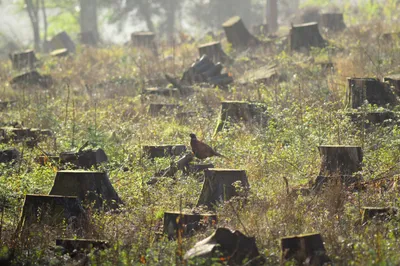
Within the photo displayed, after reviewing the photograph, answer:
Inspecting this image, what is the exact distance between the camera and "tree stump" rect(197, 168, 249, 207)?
8336mm

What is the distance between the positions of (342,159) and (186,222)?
2567 mm

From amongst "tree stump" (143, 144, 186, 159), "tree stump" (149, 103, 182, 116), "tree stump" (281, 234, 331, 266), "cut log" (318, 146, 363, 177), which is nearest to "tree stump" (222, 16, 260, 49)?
"tree stump" (149, 103, 182, 116)

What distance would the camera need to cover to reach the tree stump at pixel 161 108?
14.6 meters

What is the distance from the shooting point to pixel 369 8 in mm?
28750

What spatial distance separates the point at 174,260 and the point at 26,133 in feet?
22.5

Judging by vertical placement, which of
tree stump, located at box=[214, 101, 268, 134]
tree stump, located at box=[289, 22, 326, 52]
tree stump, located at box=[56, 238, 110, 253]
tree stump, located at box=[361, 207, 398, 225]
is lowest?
tree stump, located at box=[56, 238, 110, 253]

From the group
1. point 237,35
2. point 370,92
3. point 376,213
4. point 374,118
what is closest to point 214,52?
point 237,35

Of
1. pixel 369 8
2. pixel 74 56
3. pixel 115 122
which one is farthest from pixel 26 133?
pixel 369 8

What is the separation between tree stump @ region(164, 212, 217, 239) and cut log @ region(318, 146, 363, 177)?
216 cm

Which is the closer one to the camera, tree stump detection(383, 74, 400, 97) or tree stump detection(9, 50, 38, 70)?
tree stump detection(383, 74, 400, 97)

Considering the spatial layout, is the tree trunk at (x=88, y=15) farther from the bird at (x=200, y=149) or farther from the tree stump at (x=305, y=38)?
the bird at (x=200, y=149)

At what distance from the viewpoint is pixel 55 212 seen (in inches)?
305

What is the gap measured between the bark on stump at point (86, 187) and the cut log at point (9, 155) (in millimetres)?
2349

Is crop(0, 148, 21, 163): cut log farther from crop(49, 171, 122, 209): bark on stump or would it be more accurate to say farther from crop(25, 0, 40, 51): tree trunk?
crop(25, 0, 40, 51): tree trunk
